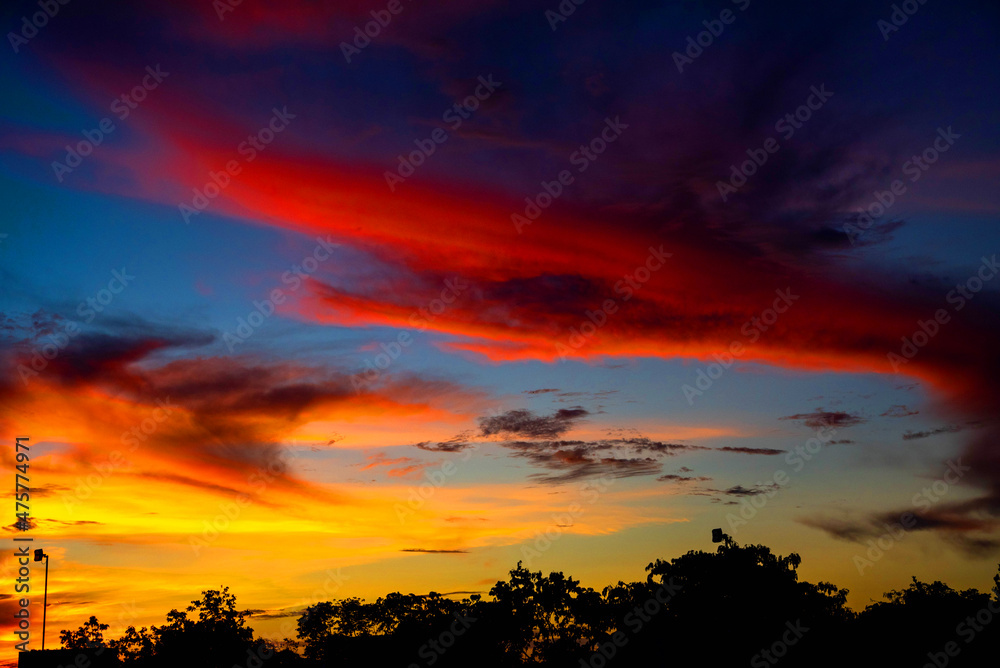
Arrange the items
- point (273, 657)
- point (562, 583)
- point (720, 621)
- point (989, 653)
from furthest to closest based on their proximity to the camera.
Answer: point (562, 583)
point (273, 657)
point (720, 621)
point (989, 653)

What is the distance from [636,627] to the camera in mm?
65750

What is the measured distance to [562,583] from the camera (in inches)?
3095

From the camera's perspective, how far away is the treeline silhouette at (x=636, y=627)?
5403cm

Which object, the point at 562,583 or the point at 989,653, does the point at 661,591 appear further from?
the point at 989,653

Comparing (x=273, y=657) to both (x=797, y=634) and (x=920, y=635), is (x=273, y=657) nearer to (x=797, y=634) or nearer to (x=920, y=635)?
(x=797, y=634)

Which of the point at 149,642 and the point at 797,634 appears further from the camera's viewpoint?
the point at 149,642

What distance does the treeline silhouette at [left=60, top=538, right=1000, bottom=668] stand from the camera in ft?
177

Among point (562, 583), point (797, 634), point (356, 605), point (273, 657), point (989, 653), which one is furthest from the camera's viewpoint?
point (356, 605)

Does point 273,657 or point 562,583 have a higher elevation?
point 562,583

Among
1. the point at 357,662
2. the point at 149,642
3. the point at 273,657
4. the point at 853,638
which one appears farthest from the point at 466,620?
the point at 853,638

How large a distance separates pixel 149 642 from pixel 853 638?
184ft

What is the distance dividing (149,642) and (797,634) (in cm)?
5257

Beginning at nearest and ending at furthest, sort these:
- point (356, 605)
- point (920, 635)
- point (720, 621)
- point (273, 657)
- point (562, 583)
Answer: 1. point (920, 635)
2. point (720, 621)
3. point (273, 657)
4. point (562, 583)
5. point (356, 605)

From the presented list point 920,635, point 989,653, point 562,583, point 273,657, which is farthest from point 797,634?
point 273,657
